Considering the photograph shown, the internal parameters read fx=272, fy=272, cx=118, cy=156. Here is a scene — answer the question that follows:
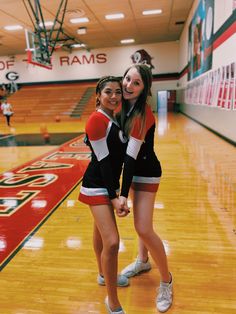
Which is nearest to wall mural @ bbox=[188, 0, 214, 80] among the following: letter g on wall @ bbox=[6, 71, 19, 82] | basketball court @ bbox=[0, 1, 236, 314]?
basketball court @ bbox=[0, 1, 236, 314]

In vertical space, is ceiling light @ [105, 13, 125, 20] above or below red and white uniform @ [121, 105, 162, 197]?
above

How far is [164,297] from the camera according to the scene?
1630 millimetres

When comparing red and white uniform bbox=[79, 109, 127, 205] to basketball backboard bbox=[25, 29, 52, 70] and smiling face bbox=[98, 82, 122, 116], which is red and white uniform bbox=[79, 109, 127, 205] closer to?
smiling face bbox=[98, 82, 122, 116]

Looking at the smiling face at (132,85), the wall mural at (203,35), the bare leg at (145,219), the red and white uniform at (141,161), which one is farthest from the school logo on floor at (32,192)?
the wall mural at (203,35)

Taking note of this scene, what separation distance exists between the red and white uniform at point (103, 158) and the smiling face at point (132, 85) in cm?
18

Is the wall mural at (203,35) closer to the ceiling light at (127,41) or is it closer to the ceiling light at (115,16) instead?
the ceiling light at (115,16)

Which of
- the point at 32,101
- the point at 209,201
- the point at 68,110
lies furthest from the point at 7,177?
the point at 32,101

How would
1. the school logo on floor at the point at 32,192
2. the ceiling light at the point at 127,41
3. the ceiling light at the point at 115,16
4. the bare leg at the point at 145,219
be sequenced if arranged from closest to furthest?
1. the bare leg at the point at 145,219
2. the school logo on floor at the point at 32,192
3. the ceiling light at the point at 115,16
4. the ceiling light at the point at 127,41

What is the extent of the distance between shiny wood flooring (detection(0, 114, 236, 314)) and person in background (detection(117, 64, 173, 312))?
21 cm

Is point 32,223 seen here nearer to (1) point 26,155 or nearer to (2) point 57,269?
(2) point 57,269

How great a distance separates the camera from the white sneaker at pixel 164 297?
1586 millimetres

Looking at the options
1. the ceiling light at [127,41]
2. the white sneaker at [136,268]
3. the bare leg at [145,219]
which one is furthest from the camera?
the ceiling light at [127,41]

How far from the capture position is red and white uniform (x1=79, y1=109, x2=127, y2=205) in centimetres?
138

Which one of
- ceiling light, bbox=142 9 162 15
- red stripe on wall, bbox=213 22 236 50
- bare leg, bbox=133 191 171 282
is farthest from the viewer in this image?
ceiling light, bbox=142 9 162 15
